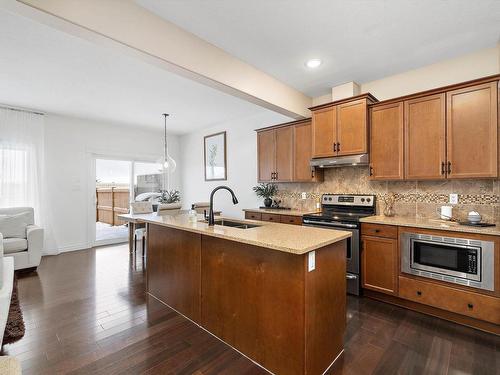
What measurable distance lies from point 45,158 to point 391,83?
19.8 ft

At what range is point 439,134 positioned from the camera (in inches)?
108

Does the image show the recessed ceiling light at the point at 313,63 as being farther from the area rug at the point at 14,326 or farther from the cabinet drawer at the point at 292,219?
the area rug at the point at 14,326

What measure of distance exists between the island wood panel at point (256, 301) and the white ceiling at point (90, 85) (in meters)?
2.41

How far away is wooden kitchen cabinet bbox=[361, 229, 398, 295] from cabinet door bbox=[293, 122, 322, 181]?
4.26 ft

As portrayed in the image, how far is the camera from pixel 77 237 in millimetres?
5238

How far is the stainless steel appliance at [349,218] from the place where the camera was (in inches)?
118

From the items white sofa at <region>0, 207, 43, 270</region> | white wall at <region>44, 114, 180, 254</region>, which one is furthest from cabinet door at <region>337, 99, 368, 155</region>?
white wall at <region>44, 114, 180, 254</region>

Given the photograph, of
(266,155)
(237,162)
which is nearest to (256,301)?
(266,155)

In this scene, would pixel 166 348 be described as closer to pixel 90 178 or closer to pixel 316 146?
pixel 316 146

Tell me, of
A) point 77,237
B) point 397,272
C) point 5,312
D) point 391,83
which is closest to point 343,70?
point 391,83

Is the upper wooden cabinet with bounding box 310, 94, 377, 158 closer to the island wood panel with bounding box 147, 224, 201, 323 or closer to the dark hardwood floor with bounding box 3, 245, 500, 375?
the dark hardwood floor with bounding box 3, 245, 500, 375

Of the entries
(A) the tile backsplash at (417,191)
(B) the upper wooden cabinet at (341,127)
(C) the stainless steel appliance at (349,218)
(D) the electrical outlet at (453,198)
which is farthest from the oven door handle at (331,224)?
(D) the electrical outlet at (453,198)

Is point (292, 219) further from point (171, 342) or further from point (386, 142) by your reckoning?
point (171, 342)

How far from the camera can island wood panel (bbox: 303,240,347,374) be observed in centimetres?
162
